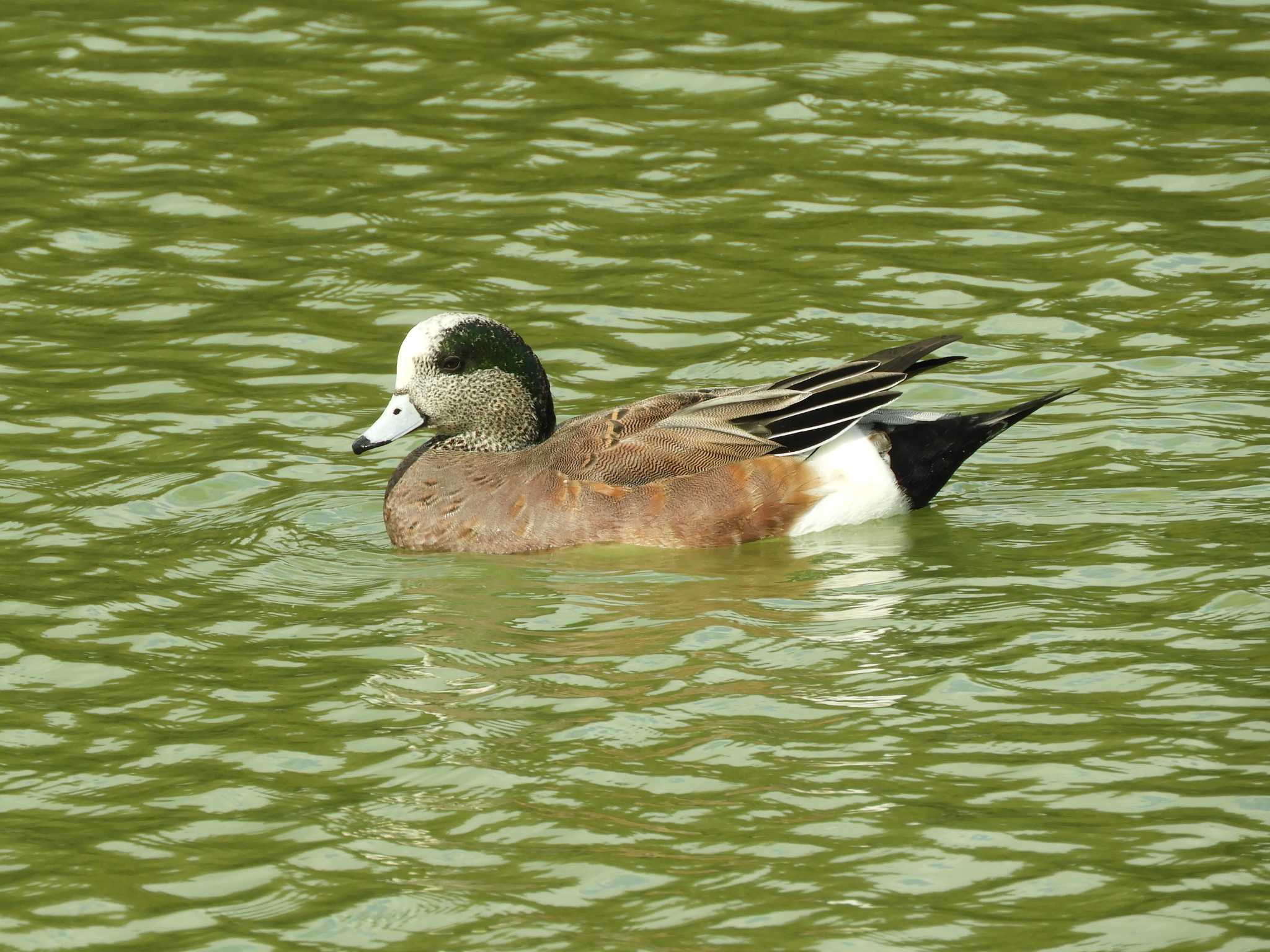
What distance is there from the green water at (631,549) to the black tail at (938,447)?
0.14 m

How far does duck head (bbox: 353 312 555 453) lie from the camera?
858 cm

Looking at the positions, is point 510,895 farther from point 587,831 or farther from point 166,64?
point 166,64

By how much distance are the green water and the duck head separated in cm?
55

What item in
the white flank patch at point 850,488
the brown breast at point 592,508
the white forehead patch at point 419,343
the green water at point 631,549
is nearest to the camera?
the green water at point 631,549

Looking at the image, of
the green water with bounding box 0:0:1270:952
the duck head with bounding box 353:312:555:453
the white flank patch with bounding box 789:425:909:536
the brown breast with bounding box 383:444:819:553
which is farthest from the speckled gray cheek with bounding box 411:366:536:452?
the white flank patch with bounding box 789:425:909:536

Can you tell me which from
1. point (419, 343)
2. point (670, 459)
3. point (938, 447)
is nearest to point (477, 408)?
point (419, 343)

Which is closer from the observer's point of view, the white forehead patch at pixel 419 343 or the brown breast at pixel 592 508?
the brown breast at pixel 592 508

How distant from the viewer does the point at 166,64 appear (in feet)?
42.9

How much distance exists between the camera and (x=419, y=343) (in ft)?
28.1

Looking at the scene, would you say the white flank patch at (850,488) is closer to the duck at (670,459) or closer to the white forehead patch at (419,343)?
the duck at (670,459)

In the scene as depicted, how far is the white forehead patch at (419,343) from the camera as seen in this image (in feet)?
28.1

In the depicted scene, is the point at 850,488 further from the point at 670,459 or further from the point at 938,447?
the point at 670,459

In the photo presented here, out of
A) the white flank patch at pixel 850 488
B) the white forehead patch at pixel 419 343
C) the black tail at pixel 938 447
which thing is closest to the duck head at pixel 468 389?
the white forehead patch at pixel 419 343

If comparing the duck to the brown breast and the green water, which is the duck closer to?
the brown breast
